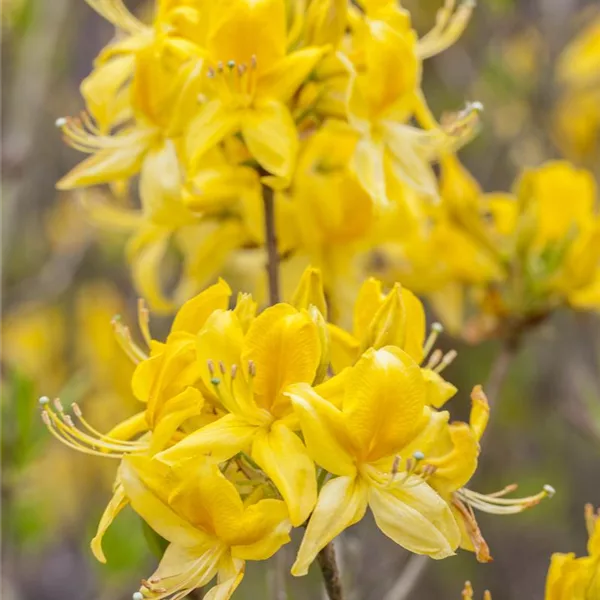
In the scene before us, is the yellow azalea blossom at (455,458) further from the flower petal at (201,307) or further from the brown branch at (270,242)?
the brown branch at (270,242)

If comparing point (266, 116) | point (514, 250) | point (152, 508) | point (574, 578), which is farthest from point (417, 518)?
point (514, 250)

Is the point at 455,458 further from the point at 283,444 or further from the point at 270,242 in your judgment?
the point at 270,242

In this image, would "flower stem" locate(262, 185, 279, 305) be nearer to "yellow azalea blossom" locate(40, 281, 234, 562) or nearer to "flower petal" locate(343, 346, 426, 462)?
"yellow azalea blossom" locate(40, 281, 234, 562)

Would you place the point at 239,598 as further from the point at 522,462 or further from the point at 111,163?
the point at 111,163

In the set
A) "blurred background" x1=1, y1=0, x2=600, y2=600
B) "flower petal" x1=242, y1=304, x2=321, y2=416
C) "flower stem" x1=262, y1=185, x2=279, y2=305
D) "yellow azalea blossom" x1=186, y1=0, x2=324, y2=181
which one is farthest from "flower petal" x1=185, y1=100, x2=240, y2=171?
"blurred background" x1=1, y1=0, x2=600, y2=600

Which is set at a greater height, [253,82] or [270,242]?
[253,82]

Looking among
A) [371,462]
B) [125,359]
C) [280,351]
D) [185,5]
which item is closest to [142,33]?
[185,5]
